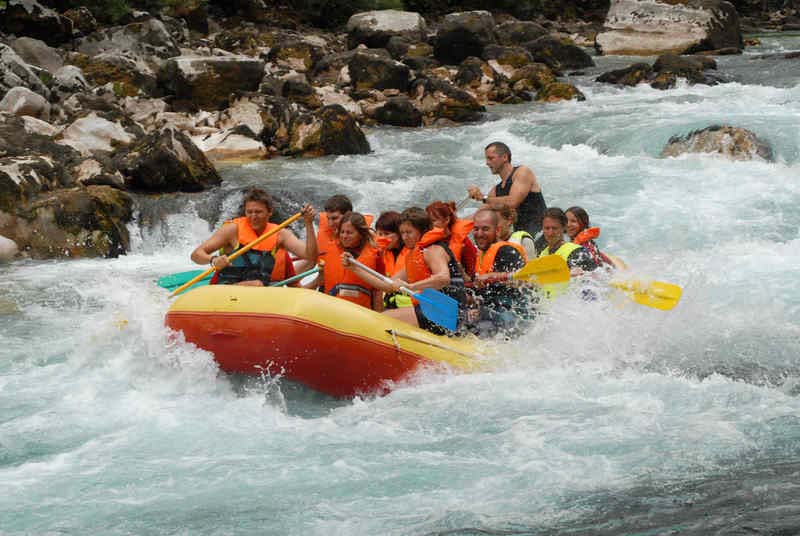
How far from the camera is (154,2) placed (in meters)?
21.9

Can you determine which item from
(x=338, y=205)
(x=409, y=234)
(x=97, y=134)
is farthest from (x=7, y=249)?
(x=409, y=234)

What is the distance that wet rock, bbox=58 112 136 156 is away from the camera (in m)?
12.1

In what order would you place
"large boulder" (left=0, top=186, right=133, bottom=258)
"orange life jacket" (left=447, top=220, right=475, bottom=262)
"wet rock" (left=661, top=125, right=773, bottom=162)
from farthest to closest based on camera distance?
"wet rock" (left=661, top=125, right=773, bottom=162) → "large boulder" (left=0, top=186, right=133, bottom=258) → "orange life jacket" (left=447, top=220, right=475, bottom=262)

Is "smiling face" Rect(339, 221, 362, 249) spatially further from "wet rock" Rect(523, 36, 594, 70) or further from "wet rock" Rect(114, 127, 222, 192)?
"wet rock" Rect(523, 36, 594, 70)

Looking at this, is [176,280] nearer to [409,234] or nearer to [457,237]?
[409,234]

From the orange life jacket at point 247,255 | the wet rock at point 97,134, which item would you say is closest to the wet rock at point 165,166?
the wet rock at point 97,134

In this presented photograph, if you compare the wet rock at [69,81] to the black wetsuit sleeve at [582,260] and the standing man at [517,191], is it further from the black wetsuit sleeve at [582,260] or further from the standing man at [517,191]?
the black wetsuit sleeve at [582,260]

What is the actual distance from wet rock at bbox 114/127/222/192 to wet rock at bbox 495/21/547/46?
472 inches

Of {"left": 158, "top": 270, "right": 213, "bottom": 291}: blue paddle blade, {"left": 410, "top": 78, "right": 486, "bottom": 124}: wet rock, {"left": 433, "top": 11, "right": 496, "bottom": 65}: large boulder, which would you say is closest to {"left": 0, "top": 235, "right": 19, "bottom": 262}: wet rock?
{"left": 158, "top": 270, "right": 213, "bottom": 291}: blue paddle blade

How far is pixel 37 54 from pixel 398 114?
5894 millimetres

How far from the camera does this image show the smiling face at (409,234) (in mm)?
5461

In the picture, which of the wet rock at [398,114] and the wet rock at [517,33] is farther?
the wet rock at [517,33]

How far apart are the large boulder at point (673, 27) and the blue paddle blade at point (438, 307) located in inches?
656

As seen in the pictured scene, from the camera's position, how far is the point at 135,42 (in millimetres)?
17719
